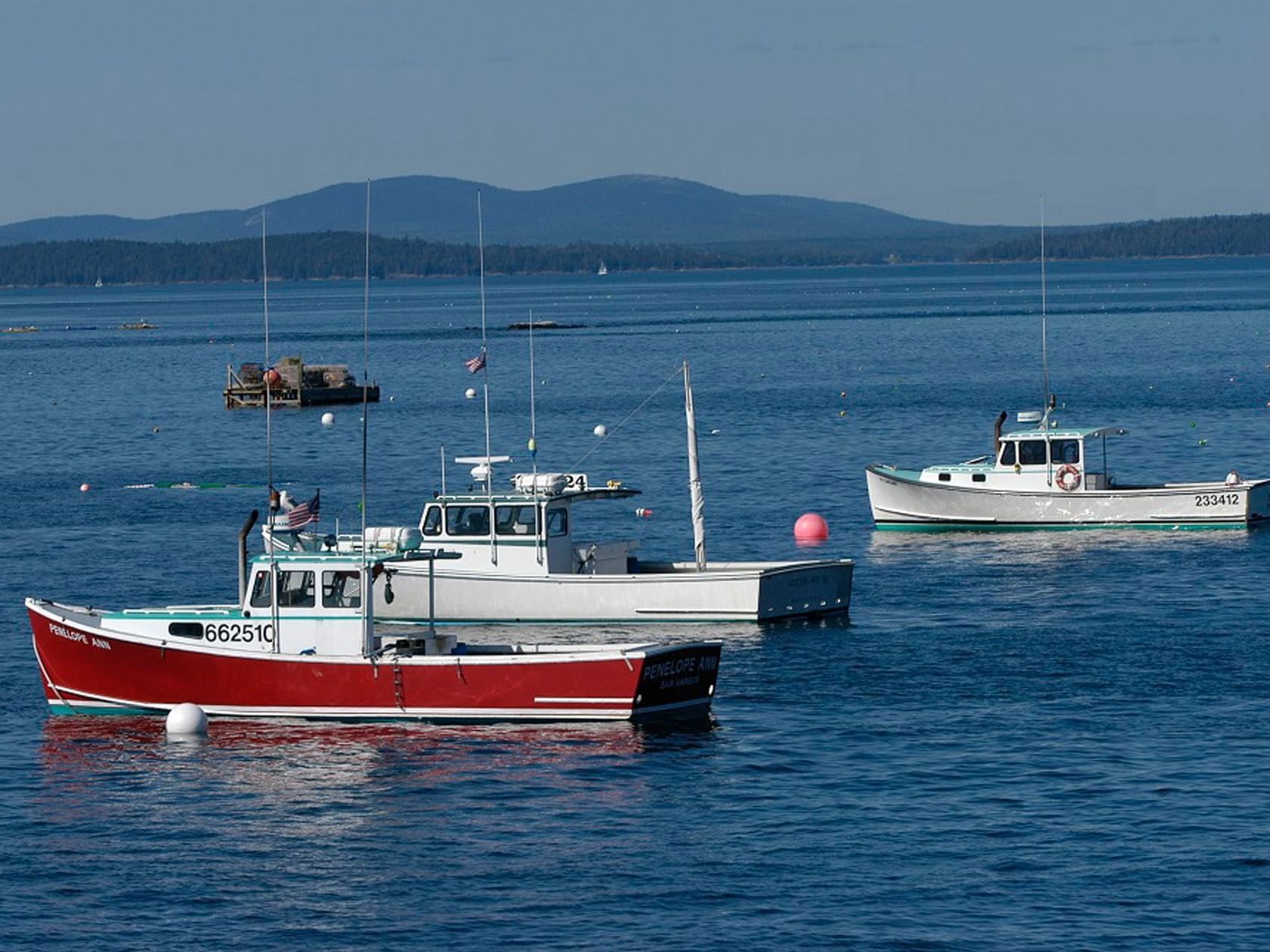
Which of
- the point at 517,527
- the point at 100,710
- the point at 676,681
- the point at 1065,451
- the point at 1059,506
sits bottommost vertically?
the point at 100,710

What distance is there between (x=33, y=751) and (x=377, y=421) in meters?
76.9

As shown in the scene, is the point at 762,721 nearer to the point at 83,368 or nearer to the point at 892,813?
the point at 892,813

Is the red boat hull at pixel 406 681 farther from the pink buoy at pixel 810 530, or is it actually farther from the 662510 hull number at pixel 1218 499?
the 662510 hull number at pixel 1218 499

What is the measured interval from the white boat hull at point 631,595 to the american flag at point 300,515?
7813mm

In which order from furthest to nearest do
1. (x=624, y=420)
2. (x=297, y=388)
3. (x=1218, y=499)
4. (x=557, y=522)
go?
(x=297, y=388) → (x=624, y=420) → (x=1218, y=499) → (x=557, y=522)

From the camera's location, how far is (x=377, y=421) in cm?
11494

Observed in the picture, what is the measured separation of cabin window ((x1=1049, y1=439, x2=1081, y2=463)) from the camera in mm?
64188

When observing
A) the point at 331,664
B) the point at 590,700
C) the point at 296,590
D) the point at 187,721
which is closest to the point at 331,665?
the point at 331,664

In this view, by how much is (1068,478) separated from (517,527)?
71.4 ft

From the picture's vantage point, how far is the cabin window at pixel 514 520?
48.2 meters

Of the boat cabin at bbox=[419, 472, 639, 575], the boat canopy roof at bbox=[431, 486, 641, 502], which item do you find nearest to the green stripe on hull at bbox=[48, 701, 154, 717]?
the boat cabin at bbox=[419, 472, 639, 575]

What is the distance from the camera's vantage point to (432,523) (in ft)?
161

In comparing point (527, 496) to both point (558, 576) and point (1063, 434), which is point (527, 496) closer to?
point (558, 576)

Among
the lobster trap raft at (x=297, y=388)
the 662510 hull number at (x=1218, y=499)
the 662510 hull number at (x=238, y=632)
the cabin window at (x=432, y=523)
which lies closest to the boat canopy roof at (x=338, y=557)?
the 662510 hull number at (x=238, y=632)
